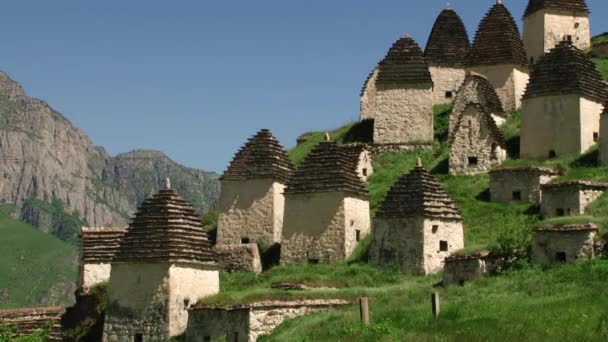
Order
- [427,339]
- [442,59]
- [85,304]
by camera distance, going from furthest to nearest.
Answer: [442,59]
[85,304]
[427,339]

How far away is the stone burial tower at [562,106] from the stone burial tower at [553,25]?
12.3 metres

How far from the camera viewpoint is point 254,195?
50.3 metres

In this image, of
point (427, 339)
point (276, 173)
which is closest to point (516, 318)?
point (427, 339)

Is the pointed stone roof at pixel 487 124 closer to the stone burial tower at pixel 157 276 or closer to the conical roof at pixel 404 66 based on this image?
the conical roof at pixel 404 66

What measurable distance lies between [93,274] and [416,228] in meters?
14.1

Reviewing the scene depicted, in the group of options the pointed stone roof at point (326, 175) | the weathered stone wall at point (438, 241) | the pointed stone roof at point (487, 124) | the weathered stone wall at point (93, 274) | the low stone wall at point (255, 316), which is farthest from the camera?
the pointed stone roof at point (487, 124)

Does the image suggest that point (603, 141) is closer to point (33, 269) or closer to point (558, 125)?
point (558, 125)

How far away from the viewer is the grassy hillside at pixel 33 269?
518 ft

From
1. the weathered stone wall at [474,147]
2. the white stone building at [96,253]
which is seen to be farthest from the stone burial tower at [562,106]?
the white stone building at [96,253]

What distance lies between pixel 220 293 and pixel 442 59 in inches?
1084

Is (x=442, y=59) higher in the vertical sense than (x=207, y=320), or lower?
higher

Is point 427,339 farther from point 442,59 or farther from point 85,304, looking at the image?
point 442,59

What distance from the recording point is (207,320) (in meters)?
40.2

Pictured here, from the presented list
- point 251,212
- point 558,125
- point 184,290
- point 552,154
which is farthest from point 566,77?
point 184,290
